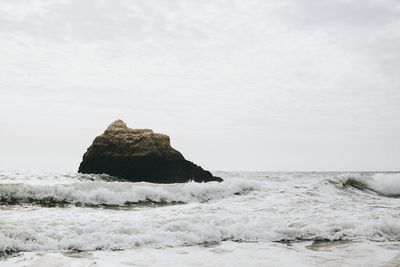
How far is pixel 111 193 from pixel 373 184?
1457 cm

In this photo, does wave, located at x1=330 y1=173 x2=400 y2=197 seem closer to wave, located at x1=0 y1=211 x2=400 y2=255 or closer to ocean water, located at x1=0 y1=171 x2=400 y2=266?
ocean water, located at x1=0 y1=171 x2=400 y2=266

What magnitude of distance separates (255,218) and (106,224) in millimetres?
3504

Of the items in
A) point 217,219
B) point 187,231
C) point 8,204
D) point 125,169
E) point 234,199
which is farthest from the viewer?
point 125,169

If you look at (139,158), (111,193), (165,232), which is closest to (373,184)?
(139,158)

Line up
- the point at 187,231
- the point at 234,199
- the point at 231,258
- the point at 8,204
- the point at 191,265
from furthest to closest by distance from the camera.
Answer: the point at 234,199 → the point at 8,204 → the point at 187,231 → the point at 231,258 → the point at 191,265

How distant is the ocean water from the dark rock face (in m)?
7.64

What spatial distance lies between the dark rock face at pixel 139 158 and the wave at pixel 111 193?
228 inches

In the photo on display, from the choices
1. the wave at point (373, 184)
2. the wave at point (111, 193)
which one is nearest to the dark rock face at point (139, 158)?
the wave at point (111, 193)

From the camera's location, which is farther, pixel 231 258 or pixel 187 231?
pixel 187 231

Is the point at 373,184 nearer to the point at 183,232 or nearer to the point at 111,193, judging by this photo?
the point at 111,193

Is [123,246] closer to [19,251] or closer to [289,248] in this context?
[19,251]

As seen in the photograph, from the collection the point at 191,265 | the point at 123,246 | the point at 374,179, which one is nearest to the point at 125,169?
the point at 374,179

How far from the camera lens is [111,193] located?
13.7m

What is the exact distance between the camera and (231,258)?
6.70 meters
